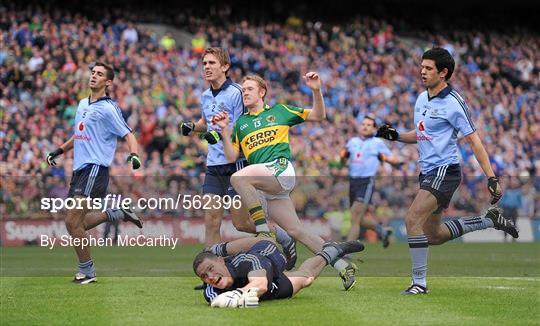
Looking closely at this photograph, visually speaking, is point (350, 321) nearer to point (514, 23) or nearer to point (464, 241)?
point (464, 241)

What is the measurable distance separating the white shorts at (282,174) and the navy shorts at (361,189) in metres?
9.14

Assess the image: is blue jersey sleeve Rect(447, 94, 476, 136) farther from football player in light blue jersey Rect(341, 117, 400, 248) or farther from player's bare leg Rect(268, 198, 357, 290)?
football player in light blue jersey Rect(341, 117, 400, 248)

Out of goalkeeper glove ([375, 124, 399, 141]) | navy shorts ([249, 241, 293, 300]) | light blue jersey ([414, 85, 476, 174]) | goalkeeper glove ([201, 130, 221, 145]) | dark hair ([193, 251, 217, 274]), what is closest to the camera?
dark hair ([193, 251, 217, 274])

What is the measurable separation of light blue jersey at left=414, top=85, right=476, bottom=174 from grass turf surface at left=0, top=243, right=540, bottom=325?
1.44m

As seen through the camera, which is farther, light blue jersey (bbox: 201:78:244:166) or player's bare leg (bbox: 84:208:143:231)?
player's bare leg (bbox: 84:208:143:231)

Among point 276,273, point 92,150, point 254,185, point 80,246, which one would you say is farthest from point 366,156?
point 276,273

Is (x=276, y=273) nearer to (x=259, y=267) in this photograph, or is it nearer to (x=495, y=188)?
(x=259, y=267)

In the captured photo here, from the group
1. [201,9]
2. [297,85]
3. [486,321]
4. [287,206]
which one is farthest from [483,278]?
[201,9]

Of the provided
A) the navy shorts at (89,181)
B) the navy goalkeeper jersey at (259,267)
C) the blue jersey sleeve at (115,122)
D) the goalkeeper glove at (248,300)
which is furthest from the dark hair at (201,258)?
the blue jersey sleeve at (115,122)

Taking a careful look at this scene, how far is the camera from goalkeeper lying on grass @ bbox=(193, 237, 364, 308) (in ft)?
31.2

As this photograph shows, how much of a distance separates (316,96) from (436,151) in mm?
1462

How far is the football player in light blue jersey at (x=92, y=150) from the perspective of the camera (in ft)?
41.3

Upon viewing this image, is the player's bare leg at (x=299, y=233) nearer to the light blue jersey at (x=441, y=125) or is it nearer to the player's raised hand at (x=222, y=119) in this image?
the player's raised hand at (x=222, y=119)

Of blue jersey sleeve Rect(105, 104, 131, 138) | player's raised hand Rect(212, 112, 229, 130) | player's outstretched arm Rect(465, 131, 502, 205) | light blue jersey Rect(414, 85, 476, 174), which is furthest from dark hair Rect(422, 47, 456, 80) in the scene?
blue jersey sleeve Rect(105, 104, 131, 138)
